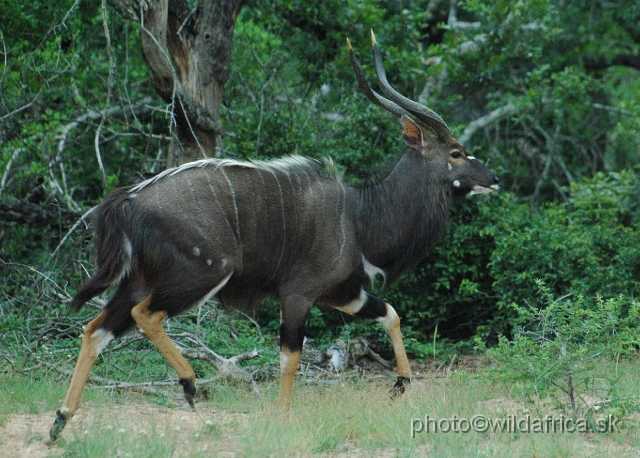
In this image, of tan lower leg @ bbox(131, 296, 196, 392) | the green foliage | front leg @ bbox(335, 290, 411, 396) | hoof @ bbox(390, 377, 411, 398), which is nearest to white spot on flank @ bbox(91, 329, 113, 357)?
tan lower leg @ bbox(131, 296, 196, 392)

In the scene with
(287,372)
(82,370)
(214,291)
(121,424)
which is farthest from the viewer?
(287,372)

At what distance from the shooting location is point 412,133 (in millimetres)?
6102

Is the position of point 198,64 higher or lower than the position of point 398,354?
higher

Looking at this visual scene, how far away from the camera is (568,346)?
498 cm

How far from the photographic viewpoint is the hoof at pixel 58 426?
437cm

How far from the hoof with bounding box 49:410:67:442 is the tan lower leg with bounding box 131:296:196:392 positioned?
72 cm

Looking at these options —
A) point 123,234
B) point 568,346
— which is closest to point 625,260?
point 568,346

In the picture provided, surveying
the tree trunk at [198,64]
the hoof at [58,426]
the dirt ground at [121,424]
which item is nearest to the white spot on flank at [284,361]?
the dirt ground at [121,424]

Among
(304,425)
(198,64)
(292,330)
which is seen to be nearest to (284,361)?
(292,330)

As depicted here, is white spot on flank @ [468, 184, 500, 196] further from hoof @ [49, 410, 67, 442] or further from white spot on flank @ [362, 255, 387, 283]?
hoof @ [49, 410, 67, 442]

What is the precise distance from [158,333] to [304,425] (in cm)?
103

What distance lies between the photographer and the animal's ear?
19.8 ft

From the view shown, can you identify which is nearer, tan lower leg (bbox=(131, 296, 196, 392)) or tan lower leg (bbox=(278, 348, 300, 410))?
tan lower leg (bbox=(131, 296, 196, 392))

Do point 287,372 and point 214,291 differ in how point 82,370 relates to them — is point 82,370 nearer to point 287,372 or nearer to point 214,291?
point 214,291
